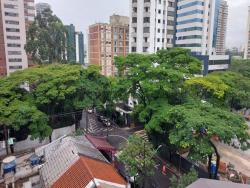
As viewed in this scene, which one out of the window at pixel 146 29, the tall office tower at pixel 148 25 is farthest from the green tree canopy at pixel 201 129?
the window at pixel 146 29

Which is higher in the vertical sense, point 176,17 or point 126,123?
point 176,17

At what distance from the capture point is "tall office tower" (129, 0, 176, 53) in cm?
3953

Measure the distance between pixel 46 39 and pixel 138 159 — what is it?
95.6ft

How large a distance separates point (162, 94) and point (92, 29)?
5006 cm

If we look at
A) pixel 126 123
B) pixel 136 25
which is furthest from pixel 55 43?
pixel 126 123

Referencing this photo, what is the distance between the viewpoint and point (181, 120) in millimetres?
14555

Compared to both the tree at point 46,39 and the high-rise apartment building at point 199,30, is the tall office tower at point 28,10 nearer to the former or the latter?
the tree at point 46,39

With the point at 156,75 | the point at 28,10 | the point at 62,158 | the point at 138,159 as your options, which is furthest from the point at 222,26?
the point at 62,158

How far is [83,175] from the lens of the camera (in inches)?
447

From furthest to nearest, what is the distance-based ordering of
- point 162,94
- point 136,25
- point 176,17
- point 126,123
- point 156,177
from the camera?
point 176,17, point 136,25, point 126,123, point 162,94, point 156,177

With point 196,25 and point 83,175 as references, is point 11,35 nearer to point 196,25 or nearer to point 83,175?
point 196,25

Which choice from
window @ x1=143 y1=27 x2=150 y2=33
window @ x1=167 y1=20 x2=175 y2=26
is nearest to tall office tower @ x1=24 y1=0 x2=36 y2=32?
window @ x1=143 y1=27 x2=150 y2=33

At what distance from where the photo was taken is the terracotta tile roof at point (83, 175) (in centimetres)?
1110

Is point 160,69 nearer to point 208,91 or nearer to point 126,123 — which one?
point 208,91
